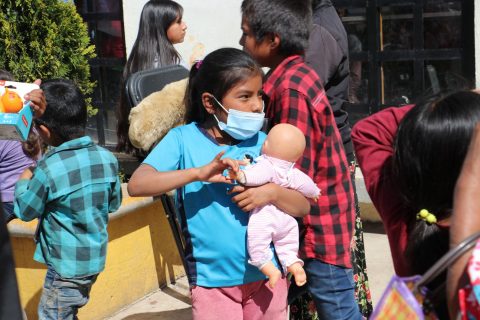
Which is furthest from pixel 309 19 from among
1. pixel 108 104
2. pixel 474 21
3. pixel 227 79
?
pixel 108 104

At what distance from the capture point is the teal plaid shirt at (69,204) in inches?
138

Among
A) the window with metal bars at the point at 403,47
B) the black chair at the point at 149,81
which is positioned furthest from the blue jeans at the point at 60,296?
the window with metal bars at the point at 403,47

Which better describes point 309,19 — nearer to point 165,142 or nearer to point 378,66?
point 165,142

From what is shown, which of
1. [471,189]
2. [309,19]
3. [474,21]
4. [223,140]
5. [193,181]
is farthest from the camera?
[474,21]

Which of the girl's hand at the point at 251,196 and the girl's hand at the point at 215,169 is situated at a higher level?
the girl's hand at the point at 215,169

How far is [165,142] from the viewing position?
112 inches

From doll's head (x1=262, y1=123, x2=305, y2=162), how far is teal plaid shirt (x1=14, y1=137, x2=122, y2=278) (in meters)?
1.15

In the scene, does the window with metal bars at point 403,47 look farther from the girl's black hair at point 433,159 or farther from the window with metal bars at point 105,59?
the girl's black hair at point 433,159

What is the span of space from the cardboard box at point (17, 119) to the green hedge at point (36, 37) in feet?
9.43

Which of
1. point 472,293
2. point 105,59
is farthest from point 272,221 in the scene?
point 105,59

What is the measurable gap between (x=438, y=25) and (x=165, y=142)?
3.96 m

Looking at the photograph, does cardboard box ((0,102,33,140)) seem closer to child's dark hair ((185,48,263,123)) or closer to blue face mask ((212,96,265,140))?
child's dark hair ((185,48,263,123))

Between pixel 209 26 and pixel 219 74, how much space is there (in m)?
4.34

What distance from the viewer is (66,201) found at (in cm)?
355
